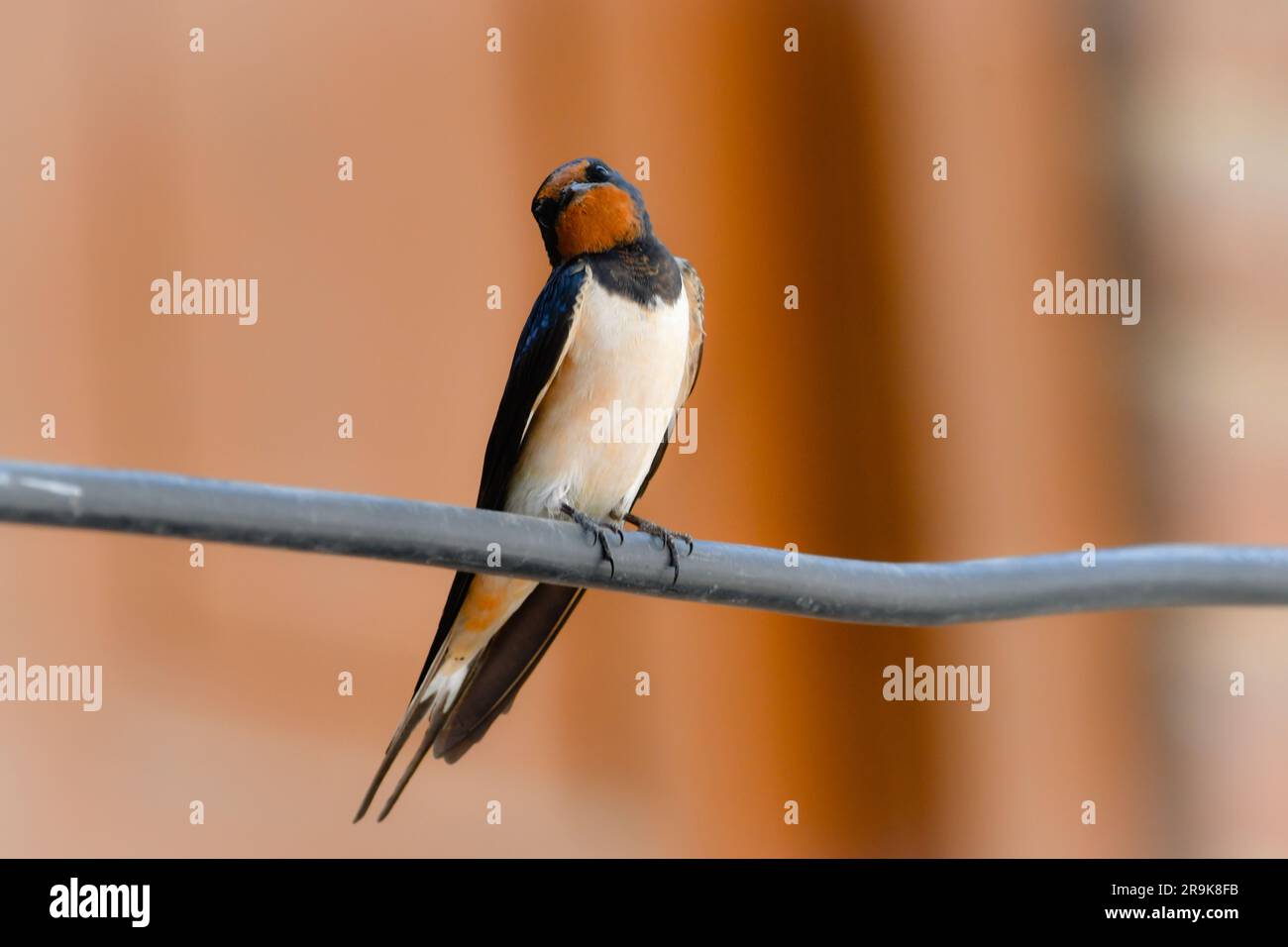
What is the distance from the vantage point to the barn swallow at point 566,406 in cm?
225

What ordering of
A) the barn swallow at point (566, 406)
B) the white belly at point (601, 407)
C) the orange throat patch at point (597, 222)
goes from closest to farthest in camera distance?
1. the barn swallow at point (566, 406)
2. the white belly at point (601, 407)
3. the orange throat patch at point (597, 222)

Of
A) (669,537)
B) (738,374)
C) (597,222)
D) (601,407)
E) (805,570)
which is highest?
(738,374)

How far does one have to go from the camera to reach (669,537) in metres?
1.93

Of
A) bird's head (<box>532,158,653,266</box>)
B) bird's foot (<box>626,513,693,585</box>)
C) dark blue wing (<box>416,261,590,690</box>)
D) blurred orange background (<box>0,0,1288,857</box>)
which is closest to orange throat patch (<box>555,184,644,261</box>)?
bird's head (<box>532,158,653,266</box>)

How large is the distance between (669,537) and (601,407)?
0.54 metres

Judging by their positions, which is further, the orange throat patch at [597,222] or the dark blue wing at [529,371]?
the orange throat patch at [597,222]

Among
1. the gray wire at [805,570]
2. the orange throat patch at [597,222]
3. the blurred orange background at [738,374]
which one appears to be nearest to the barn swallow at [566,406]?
the orange throat patch at [597,222]

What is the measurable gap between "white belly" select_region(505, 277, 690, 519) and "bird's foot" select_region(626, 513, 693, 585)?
11cm

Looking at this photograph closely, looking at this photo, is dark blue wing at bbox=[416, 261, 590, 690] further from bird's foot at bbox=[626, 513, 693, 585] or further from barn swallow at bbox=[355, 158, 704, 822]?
bird's foot at bbox=[626, 513, 693, 585]

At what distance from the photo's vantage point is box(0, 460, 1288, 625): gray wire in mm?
1074

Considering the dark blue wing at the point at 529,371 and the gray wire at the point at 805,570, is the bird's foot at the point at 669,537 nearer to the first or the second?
the gray wire at the point at 805,570

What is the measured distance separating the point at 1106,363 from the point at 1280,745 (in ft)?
5.02

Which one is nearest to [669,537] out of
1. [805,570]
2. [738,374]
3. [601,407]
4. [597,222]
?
[601,407]

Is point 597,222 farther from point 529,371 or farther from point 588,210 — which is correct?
point 529,371
